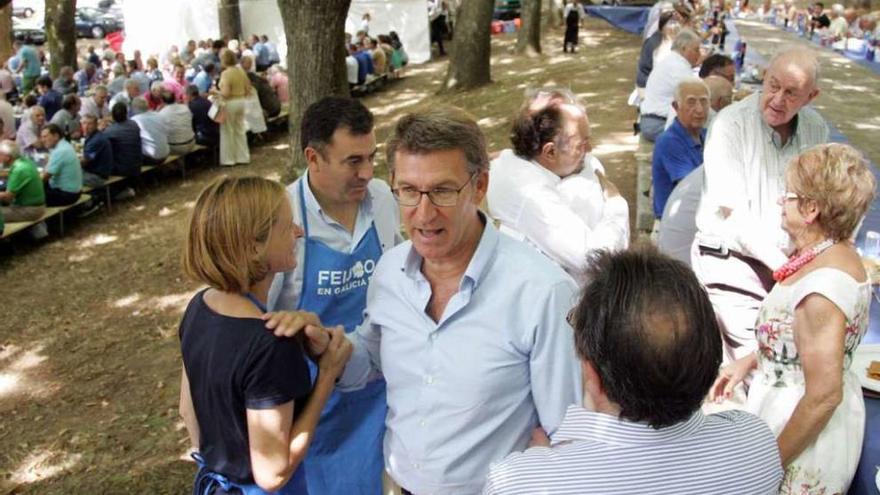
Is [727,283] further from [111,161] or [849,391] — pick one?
[111,161]

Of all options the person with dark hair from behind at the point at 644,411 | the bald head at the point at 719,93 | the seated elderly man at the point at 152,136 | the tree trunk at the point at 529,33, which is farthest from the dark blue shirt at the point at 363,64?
the person with dark hair from behind at the point at 644,411

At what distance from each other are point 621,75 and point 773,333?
528 inches

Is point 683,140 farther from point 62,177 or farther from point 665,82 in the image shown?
point 62,177

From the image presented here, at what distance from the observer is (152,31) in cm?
1906

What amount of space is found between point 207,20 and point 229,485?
63.0ft

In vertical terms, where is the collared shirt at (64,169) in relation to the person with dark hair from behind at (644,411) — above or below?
below

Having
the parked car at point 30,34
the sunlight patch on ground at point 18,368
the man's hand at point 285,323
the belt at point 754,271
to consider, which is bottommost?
the sunlight patch on ground at point 18,368

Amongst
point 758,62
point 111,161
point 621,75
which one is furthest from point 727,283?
point 621,75

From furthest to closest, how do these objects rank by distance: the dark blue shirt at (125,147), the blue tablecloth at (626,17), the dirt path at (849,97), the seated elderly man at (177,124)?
the blue tablecloth at (626,17)
the seated elderly man at (177,124)
the dark blue shirt at (125,147)
the dirt path at (849,97)

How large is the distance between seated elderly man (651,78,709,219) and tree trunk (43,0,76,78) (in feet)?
46.0

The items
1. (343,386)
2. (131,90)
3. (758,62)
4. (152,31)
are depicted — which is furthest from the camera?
(152,31)

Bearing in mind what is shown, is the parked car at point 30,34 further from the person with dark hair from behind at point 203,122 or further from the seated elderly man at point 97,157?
the seated elderly man at point 97,157

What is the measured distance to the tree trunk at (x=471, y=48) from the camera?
45.4 feet

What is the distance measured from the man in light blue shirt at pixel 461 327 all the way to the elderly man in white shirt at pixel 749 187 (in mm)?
1439
